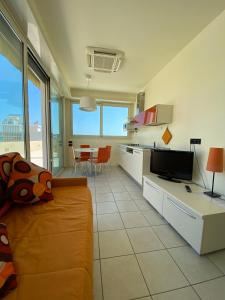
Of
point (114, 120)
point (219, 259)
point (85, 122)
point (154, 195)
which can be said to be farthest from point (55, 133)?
point (219, 259)

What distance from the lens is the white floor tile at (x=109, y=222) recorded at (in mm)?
1951

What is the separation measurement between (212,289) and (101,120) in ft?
17.1

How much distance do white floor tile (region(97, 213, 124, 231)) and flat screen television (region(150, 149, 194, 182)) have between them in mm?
1129

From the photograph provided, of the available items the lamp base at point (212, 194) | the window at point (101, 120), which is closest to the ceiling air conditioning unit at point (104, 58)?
the window at point (101, 120)

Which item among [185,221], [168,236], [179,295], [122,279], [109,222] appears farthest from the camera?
[109,222]

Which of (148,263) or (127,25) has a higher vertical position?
(127,25)

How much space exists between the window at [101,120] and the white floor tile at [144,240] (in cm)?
426

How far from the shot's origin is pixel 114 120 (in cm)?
586

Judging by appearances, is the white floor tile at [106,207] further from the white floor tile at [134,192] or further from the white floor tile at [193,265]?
the white floor tile at [193,265]

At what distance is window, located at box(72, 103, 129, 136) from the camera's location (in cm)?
555

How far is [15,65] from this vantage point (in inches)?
75.9

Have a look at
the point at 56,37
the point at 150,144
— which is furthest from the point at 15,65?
the point at 150,144

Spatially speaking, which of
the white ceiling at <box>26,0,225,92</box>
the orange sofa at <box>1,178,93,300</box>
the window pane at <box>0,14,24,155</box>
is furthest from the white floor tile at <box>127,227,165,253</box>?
the white ceiling at <box>26,0,225,92</box>

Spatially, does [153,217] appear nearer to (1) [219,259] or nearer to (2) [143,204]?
(2) [143,204]
